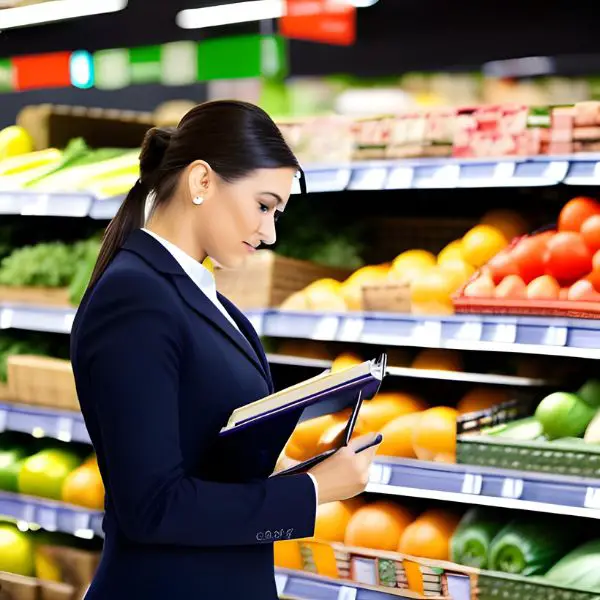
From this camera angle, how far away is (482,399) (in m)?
3.09

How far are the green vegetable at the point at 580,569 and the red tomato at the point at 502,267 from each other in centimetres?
73

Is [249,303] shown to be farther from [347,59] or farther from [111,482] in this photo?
[347,59]

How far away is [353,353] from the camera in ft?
10.7

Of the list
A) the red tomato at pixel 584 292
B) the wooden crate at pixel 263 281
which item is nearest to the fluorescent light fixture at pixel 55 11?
the wooden crate at pixel 263 281

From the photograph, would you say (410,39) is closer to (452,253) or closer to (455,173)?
(452,253)

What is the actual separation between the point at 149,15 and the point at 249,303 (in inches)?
314

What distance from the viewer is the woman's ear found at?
4.93ft

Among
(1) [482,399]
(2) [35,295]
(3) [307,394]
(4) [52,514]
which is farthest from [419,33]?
(3) [307,394]

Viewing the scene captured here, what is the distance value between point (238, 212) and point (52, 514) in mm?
2503

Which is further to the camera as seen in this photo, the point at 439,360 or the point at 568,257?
the point at 439,360

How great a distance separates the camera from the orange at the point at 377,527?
3.07 metres

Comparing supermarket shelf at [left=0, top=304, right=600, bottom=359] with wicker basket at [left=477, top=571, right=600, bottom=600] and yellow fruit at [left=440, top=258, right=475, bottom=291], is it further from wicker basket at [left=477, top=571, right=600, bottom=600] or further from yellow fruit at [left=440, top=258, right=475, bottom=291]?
wicker basket at [left=477, top=571, right=600, bottom=600]

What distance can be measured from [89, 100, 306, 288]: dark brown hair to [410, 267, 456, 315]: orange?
1.45 m

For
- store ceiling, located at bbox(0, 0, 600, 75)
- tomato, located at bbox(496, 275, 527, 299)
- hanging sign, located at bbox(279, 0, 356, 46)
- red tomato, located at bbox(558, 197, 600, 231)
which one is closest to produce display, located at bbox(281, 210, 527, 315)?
tomato, located at bbox(496, 275, 527, 299)
